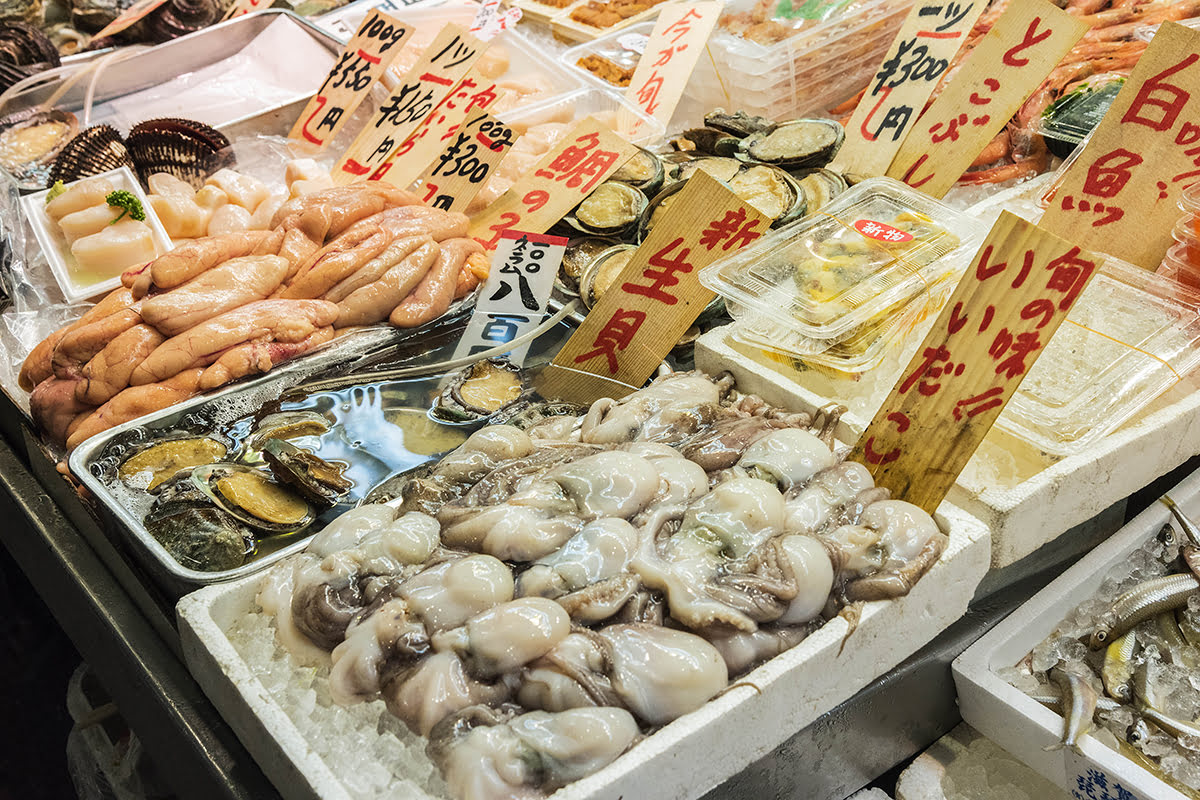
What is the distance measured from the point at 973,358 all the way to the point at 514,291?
1.52 m

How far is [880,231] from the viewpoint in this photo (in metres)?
2.43

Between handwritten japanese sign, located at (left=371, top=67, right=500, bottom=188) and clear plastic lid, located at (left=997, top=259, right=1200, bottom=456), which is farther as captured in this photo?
handwritten japanese sign, located at (left=371, top=67, right=500, bottom=188)

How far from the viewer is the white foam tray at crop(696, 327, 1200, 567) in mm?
1859

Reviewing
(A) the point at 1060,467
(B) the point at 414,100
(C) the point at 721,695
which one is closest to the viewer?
(C) the point at 721,695

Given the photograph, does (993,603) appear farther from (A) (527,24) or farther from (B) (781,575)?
(A) (527,24)

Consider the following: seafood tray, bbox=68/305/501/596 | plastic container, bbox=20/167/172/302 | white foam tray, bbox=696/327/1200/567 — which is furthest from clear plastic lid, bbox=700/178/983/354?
plastic container, bbox=20/167/172/302

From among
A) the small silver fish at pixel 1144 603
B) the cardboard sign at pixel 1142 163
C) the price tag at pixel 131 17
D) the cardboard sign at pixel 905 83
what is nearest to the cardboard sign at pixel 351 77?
the price tag at pixel 131 17

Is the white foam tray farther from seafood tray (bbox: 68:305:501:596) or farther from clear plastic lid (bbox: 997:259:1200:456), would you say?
seafood tray (bbox: 68:305:501:596)

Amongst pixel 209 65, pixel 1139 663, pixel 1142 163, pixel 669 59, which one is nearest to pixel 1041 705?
pixel 1139 663

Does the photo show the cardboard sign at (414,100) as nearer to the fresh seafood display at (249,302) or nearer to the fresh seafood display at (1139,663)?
the fresh seafood display at (249,302)

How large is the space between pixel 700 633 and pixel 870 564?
34cm

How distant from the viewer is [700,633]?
155 cm

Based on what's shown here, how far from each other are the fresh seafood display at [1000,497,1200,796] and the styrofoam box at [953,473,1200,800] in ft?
0.11

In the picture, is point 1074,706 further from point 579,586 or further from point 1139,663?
point 579,586
